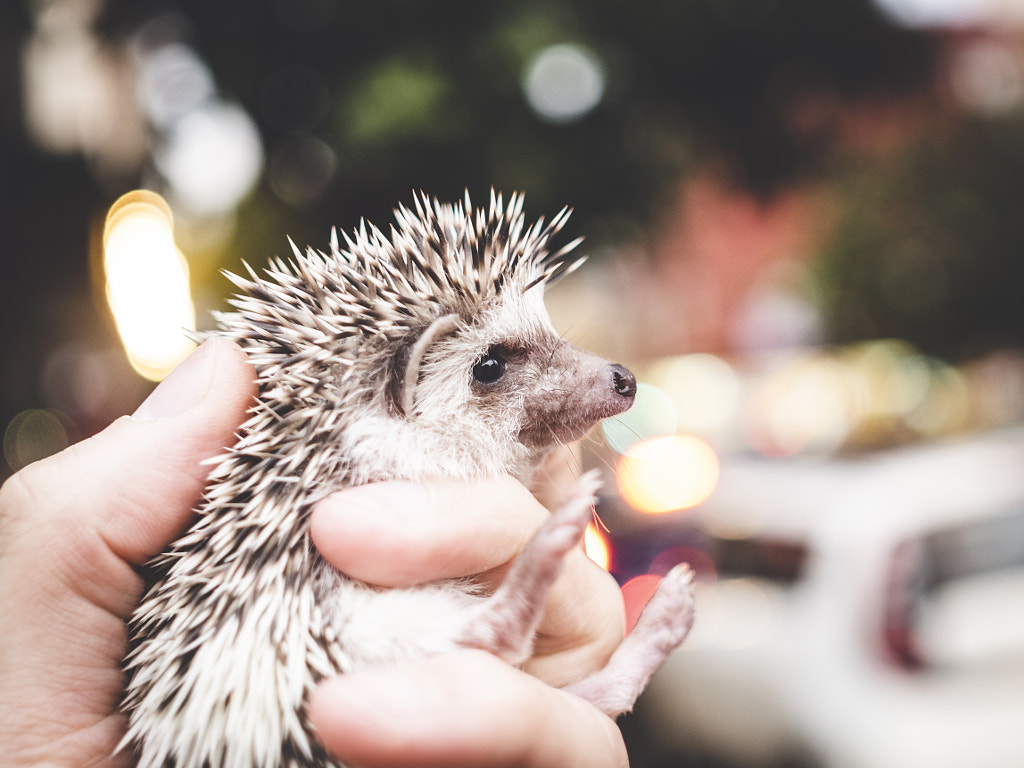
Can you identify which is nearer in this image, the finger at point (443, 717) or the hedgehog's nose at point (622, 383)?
the finger at point (443, 717)

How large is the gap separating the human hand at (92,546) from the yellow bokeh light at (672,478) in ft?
8.63

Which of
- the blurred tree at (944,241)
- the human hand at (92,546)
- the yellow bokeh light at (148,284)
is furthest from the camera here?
the blurred tree at (944,241)

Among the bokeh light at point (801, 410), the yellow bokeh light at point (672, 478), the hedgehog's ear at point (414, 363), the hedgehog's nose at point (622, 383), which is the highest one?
the bokeh light at point (801, 410)

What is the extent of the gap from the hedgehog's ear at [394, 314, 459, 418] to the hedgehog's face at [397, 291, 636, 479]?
0.04 metres

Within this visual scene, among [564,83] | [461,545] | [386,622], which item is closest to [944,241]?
[564,83]

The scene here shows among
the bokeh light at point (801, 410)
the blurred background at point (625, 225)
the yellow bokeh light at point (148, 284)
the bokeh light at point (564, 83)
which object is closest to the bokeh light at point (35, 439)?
the blurred background at point (625, 225)

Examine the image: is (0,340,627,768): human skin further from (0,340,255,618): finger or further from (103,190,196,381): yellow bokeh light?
(103,190,196,381): yellow bokeh light

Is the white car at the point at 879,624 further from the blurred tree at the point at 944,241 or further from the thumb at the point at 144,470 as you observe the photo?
the blurred tree at the point at 944,241

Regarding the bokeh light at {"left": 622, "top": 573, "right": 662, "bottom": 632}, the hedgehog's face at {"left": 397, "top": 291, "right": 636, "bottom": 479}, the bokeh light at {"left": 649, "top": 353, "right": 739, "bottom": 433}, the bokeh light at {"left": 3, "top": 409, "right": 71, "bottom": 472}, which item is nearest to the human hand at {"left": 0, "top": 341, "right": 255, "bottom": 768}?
the hedgehog's face at {"left": 397, "top": 291, "right": 636, "bottom": 479}

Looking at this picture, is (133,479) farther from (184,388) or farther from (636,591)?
(636,591)

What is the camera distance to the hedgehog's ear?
5.50 ft

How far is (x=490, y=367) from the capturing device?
73.3 inches

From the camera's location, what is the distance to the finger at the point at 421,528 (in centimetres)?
146

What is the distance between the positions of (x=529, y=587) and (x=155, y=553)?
84 centimetres
